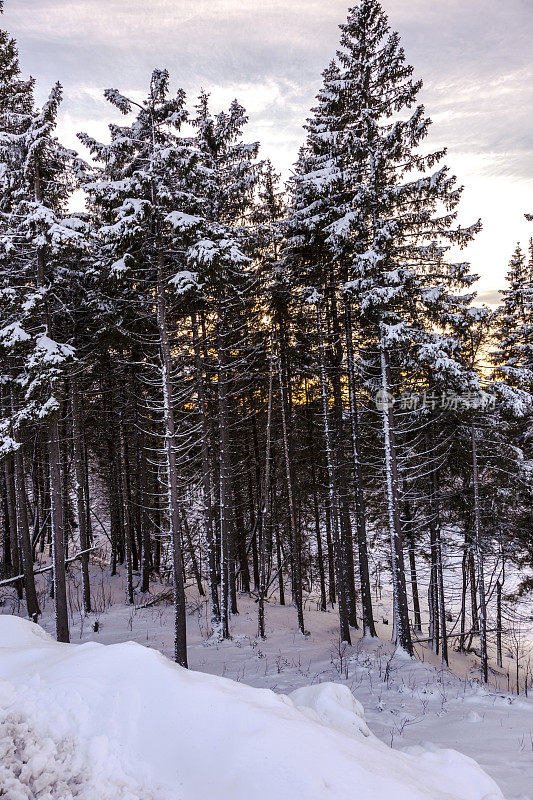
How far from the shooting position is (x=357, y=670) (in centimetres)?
1134

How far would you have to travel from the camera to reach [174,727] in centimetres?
364

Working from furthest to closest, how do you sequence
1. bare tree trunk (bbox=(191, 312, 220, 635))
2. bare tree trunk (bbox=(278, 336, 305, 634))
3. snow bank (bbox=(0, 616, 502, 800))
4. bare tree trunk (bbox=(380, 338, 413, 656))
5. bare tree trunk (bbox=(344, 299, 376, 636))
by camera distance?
1. bare tree trunk (bbox=(278, 336, 305, 634))
2. bare tree trunk (bbox=(344, 299, 376, 636))
3. bare tree trunk (bbox=(191, 312, 220, 635))
4. bare tree trunk (bbox=(380, 338, 413, 656))
5. snow bank (bbox=(0, 616, 502, 800))

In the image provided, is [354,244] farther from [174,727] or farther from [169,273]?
[174,727]

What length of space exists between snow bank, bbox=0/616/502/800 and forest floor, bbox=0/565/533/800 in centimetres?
244

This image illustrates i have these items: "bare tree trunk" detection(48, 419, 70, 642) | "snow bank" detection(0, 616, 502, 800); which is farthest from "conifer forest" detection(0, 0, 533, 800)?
"snow bank" detection(0, 616, 502, 800)

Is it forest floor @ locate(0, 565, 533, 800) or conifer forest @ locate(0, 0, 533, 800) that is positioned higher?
conifer forest @ locate(0, 0, 533, 800)

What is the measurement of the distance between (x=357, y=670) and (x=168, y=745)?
9562 mm

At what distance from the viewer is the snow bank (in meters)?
3.11

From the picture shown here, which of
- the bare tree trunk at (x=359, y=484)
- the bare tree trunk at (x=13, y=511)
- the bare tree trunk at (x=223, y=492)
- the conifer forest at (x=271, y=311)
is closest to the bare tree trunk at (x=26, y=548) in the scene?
the conifer forest at (x=271, y=311)

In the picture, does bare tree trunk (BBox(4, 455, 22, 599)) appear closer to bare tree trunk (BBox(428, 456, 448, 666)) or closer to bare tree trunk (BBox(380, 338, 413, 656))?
bare tree trunk (BBox(380, 338, 413, 656))

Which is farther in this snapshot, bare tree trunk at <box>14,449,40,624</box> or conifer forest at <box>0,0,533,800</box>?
bare tree trunk at <box>14,449,40,624</box>

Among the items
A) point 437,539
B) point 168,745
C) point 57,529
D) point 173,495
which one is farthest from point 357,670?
point 168,745

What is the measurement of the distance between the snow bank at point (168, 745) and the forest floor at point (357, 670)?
8.02ft

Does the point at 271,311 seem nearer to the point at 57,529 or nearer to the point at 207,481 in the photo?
the point at 207,481
